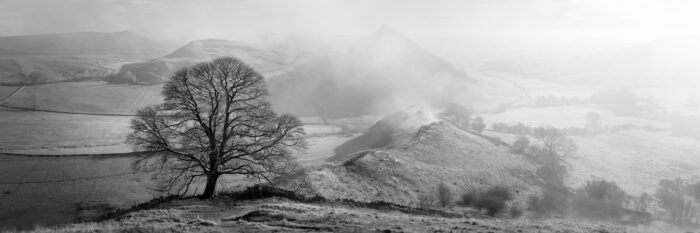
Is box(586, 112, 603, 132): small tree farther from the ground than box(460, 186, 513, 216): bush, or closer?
farther from the ground

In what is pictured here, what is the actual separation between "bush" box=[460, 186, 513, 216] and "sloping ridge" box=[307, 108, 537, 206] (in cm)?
165

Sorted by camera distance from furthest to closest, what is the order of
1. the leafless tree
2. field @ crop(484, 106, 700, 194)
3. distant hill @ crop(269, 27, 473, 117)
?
distant hill @ crop(269, 27, 473, 117)
the leafless tree
field @ crop(484, 106, 700, 194)

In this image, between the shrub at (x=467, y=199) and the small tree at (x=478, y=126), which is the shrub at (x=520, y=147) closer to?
the small tree at (x=478, y=126)

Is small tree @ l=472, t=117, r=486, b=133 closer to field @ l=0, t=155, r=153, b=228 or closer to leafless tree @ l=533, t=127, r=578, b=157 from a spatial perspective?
leafless tree @ l=533, t=127, r=578, b=157

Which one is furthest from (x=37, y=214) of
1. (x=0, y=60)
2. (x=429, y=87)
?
(x=0, y=60)

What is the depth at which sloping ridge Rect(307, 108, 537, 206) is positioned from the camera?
128ft

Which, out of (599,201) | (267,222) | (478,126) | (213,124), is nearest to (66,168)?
(213,124)

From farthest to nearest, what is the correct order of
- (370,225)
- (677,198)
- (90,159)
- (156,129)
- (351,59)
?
(351,59) < (90,159) < (677,198) < (156,129) < (370,225)

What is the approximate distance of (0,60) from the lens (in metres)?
176

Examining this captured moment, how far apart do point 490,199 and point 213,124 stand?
1155 inches

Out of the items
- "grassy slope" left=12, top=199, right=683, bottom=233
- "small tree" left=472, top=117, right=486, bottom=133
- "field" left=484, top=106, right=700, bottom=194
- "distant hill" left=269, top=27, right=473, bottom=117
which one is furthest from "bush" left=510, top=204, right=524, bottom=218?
"distant hill" left=269, top=27, right=473, bottom=117

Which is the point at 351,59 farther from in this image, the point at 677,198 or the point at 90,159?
the point at 677,198

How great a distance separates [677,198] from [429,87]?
120583 millimetres

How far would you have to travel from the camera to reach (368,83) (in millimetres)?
162625
